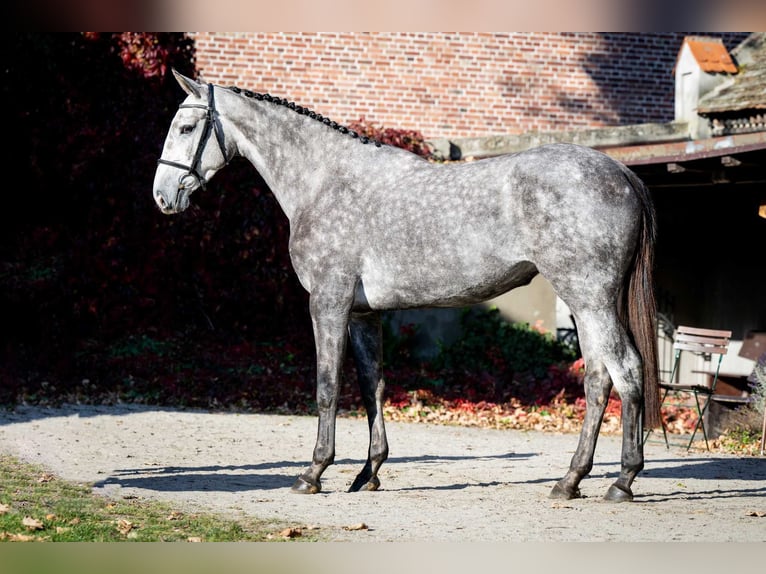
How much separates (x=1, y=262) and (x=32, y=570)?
11.3m

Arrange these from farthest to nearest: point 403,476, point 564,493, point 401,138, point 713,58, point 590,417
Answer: point 713,58 < point 401,138 < point 403,476 < point 564,493 < point 590,417

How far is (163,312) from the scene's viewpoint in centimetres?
1503

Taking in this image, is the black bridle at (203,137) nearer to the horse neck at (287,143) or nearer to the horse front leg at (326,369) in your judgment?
the horse neck at (287,143)

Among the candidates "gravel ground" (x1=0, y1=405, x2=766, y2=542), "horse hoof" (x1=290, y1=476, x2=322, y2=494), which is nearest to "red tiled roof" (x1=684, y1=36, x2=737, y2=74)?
"gravel ground" (x1=0, y1=405, x2=766, y2=542)

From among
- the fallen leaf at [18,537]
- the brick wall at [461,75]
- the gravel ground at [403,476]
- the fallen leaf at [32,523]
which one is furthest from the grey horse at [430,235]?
the brick wall at [461,75]

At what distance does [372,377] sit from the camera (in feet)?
24.6

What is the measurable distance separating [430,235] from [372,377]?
1199 millimetres

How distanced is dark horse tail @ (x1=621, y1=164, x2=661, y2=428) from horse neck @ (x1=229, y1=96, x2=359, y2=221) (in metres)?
2.17

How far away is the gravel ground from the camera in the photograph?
19.9 ft

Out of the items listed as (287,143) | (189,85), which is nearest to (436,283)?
(287,143)

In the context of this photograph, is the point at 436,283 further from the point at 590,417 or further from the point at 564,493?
the point at 564,493

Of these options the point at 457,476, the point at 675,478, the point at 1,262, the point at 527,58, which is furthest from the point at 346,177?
the point at 527,58

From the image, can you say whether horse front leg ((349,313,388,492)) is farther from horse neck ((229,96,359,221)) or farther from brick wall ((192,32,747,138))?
brick wall ((192,32,747,138))

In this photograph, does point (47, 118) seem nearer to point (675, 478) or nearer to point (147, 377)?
point (147, 377)
